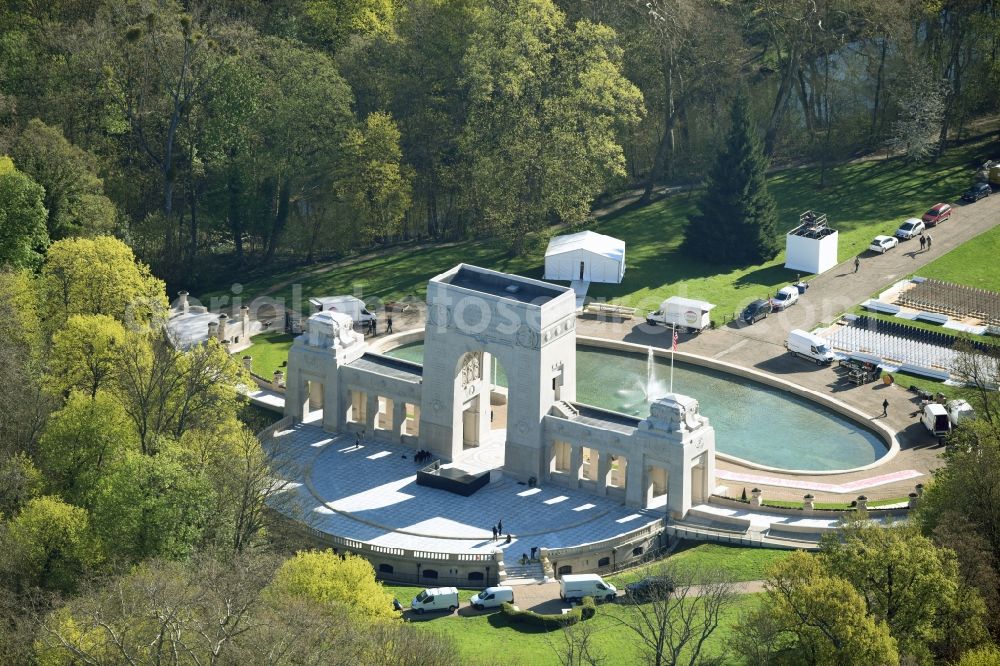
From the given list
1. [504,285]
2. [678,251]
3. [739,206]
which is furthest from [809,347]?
[504,285]

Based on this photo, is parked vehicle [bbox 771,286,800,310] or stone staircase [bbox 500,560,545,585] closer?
stone staircase [bbox 500,560,545,585]

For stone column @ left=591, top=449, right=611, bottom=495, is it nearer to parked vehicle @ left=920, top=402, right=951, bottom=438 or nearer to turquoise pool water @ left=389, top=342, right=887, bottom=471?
turquoise pool water @ left=389, top=342, right=887, bottom=471

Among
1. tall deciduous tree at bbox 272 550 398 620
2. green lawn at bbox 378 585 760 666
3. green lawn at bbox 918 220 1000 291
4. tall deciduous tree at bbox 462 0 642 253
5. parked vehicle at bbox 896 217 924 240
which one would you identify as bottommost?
green lawn at bbox 378 585 760 666

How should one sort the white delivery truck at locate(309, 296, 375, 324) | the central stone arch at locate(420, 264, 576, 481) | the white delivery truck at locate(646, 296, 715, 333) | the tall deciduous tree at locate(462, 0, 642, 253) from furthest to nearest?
the tall deciduous tree at locate(462, 0, 642, 253), the white delivery truck at locate(309, 296, 375, 324), the white delivery truck at locate(646, 296, 715, 333), the central stone arch at locate(420, 264, 576, 481)

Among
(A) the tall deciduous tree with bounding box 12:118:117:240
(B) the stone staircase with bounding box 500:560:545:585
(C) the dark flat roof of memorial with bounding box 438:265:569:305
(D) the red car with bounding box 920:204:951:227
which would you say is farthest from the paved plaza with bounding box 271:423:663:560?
(D) the red car with bounding box 920:204:951:227

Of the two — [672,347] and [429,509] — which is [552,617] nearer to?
[429,509]

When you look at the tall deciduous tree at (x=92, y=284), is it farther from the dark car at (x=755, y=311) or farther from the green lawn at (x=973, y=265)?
the green lawn at (x=973, y=265)

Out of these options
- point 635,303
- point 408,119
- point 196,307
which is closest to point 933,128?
point 635,303
